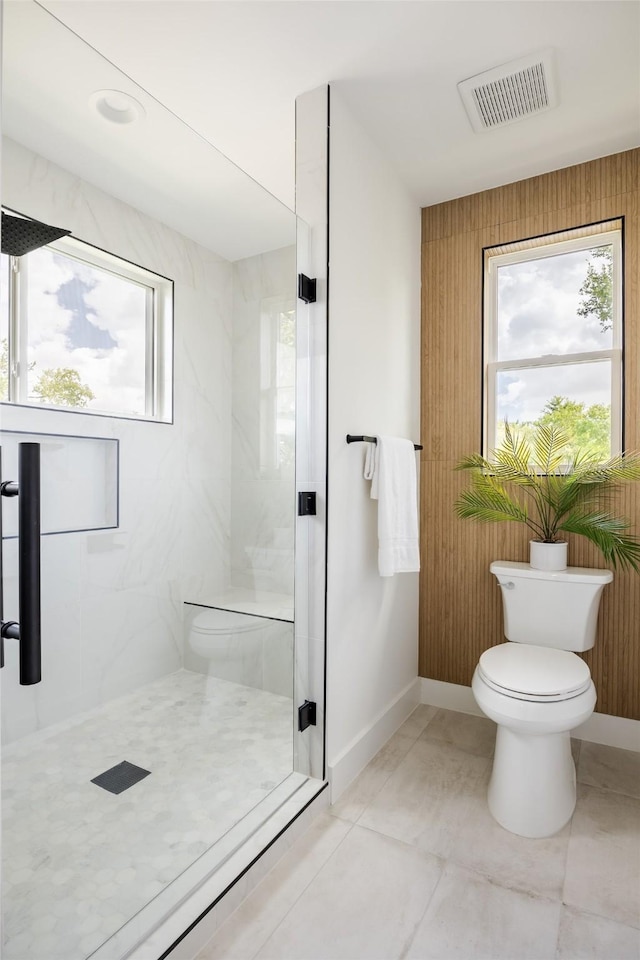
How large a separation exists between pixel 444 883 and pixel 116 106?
2209 millimetres

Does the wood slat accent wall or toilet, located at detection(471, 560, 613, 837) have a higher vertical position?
the wood slat accent wall

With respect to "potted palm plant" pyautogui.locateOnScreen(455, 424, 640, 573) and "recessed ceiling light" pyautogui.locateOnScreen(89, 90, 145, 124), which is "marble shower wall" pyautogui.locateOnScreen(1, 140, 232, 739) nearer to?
"recessed ceiling light" pyautogui.locateOnScreen(89, 90, 145, 124)

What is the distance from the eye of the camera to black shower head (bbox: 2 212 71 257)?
3.21 ft

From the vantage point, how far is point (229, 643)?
160cm

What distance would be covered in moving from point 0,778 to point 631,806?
196 centimetres

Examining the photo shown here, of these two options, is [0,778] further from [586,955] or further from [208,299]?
[586,955]

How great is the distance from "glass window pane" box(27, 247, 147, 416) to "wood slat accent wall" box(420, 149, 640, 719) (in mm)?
1672

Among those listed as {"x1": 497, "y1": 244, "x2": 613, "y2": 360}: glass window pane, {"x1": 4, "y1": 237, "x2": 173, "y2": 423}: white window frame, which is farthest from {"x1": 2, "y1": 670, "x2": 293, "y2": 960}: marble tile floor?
{"x1": 497, "y1": 244, "x2": 613, "y2": 360}: glass window pane

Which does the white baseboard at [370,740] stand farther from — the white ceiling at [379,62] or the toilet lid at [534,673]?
the white ceiling at [379,62]

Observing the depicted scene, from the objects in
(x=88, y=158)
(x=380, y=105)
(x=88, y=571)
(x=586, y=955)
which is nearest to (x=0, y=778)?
(x=88, y=571)

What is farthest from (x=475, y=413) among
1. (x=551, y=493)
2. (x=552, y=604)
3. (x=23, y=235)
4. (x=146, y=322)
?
(x=23, y=235)

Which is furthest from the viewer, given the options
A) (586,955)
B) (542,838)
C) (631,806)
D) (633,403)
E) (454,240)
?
(454,240)

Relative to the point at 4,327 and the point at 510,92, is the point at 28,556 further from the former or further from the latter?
the point at 510,92

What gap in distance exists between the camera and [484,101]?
189 cm
